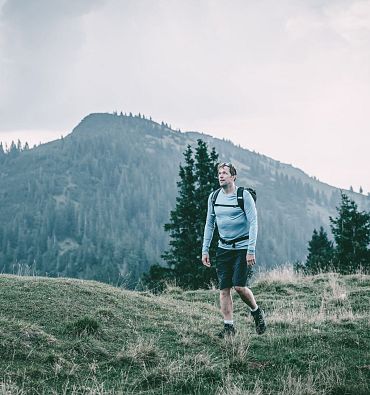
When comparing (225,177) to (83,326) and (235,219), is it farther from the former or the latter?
(83,326)

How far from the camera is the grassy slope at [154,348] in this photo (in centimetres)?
483

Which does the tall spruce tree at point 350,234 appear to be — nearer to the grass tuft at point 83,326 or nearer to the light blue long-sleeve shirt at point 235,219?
the light blue long-sleeve shirt at point 235,219

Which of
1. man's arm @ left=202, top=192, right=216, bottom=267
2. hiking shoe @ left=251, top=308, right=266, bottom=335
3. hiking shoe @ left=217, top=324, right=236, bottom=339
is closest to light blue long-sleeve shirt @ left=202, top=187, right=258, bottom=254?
man's arm @ left=202, top=192, right=216, bottom=267

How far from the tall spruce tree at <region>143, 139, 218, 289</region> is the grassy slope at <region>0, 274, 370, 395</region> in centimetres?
1232

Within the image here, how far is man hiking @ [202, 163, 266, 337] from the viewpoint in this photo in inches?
273

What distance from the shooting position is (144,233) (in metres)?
189

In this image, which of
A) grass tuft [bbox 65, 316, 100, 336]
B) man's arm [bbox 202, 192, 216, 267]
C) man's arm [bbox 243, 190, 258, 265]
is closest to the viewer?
grass tuft [bbox 65, 316, 100, 336]

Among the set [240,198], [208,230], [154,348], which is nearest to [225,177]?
[240,198]

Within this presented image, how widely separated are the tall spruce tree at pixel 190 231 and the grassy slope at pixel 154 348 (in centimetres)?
1232

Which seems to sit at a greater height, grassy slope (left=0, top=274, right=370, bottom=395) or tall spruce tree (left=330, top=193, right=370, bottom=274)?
tall spruce tree (left=330, top=193, right=370, bottom=274)

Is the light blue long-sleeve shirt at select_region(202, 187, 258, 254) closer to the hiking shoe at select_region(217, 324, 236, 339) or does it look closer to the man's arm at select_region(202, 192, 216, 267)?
the man's arm at select_region(202, 192, 216, 267)

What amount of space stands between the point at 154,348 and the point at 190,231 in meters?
17.4

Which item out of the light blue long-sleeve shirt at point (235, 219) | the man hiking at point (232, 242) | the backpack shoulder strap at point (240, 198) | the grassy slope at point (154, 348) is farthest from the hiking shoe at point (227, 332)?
the backpack shoulder strap at point (240, 198)

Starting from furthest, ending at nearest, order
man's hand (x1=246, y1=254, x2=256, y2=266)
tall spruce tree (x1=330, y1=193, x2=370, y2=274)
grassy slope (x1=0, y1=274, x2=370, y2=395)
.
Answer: tall spruce tree (x1=330, y1=193, x2=370, y2=274) < man's hand (x1=246, y1=254, x2=256, y2=266) < grassy slope (x1=0, y1=274, x2=370, y2=395)
